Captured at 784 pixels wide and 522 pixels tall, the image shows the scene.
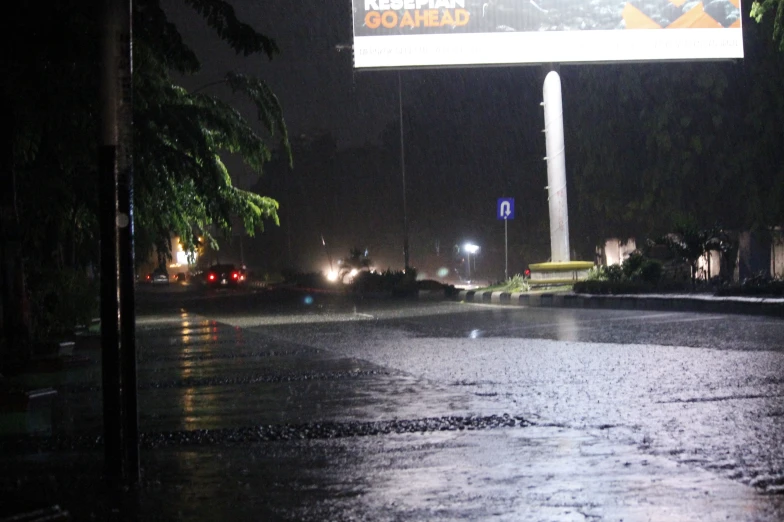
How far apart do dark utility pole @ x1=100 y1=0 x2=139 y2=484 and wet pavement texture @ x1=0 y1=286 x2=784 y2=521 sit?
0.34 meters

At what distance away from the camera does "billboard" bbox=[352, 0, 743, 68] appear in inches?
1182

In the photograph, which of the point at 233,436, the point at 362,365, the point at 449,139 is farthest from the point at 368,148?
the point at 233,436

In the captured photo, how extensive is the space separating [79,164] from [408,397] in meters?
5.30

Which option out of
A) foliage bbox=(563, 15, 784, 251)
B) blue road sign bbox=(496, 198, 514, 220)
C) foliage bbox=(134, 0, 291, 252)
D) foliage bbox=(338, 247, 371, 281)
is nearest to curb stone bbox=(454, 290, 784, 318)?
blue road sign bbox=(496, 198, 514, 220)

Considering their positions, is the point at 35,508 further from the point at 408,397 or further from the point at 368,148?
the point at 368,148

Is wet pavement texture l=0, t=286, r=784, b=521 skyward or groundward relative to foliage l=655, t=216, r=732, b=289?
groundward

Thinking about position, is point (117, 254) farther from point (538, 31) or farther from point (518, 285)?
point (518, 285)

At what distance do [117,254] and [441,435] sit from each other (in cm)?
289

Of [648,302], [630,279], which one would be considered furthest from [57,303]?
[630,279]

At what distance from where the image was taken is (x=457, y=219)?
62.9 metres

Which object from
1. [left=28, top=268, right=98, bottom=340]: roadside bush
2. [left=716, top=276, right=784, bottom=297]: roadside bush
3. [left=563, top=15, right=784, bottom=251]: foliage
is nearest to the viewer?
[left=28, top=268, right=98, bottom=340]: roadside bush

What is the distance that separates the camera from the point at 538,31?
3025 cm

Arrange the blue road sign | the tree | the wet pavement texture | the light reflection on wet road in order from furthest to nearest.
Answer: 1. the blue road sign
2. the tree
3. the light reflection on wet road
4. the wet pavement texture

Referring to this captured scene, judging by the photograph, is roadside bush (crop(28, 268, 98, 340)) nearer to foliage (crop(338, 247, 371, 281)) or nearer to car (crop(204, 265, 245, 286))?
foliage (crop(338, 247, 371, 281))
